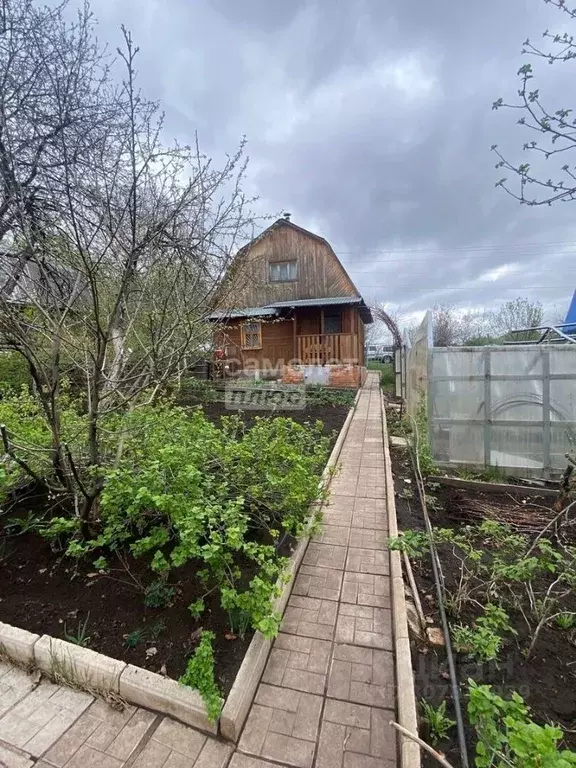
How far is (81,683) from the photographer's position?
63.7 inches

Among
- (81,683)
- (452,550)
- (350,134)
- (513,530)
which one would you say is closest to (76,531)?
(81,683)

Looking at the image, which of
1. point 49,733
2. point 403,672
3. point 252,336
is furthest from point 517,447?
point 252,336

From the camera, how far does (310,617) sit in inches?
82.3

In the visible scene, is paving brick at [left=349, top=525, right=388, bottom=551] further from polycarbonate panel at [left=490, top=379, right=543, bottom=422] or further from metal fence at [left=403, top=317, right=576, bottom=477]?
polycarbonate panel at [left=490, top=379, right=543, bottom=422]

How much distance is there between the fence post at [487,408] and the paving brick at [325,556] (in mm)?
2964

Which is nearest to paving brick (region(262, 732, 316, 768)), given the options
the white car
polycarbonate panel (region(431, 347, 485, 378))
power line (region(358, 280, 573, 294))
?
polycarbonate panel (region(431, 347, 485, 378))

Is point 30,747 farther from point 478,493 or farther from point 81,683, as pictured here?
point 478,493

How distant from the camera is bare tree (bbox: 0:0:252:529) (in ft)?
6.95

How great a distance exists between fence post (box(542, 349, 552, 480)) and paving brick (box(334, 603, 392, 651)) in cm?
360

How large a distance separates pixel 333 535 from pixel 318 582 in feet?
2.12

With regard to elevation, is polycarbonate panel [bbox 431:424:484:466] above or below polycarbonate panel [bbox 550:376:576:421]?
below

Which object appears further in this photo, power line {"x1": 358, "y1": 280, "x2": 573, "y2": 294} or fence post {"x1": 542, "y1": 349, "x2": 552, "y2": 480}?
power line {"x1": 358, "y1": 280, "x2": 573, "y2": 294}

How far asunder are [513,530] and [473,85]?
396 cm

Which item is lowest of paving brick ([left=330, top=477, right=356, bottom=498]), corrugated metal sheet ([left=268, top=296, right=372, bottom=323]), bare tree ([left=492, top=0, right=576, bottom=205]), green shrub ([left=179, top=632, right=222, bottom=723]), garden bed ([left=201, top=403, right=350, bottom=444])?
paving brick ([left=330, top=477, right=356, bottom=498])
